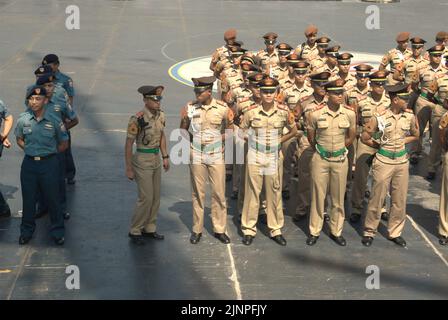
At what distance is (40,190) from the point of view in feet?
33.1

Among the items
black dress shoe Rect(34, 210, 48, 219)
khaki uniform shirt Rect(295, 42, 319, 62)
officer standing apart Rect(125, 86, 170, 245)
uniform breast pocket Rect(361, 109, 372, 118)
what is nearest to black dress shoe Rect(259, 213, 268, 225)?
officer standing apart Rect(125, 86, 170, 245)

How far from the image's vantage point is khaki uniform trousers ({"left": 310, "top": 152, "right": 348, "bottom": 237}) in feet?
33.3

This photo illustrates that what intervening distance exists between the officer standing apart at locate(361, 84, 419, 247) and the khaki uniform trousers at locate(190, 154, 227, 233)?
6.23ft

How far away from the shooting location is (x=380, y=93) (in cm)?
1092

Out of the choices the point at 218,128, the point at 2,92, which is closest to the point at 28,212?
the point at 218,128

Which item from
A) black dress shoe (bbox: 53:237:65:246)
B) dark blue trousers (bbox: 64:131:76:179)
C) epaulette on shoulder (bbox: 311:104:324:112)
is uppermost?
epaulette on shoulder (bbox: 311:104:324:112)

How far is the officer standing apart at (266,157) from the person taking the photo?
33.1ft

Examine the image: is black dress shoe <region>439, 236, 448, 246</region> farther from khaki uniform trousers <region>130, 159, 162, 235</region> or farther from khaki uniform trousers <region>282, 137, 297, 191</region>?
khaki uniform trousers <region>130, 159, 162, 235</region>

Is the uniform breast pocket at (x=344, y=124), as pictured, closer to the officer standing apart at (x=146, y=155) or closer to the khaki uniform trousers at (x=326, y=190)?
the khaki uniform trousers at (x=326, y=190)

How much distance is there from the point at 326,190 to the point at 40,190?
3676 mm

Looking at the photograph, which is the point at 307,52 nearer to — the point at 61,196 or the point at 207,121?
the point at 207,121

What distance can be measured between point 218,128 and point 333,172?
1579mm

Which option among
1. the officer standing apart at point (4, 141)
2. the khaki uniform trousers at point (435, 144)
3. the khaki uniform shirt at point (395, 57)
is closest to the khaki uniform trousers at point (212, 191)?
the officer standing apart at point (4, 141)

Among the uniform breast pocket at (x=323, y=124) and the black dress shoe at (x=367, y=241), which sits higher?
the uniform breast pocket at (x=323, y=124)
